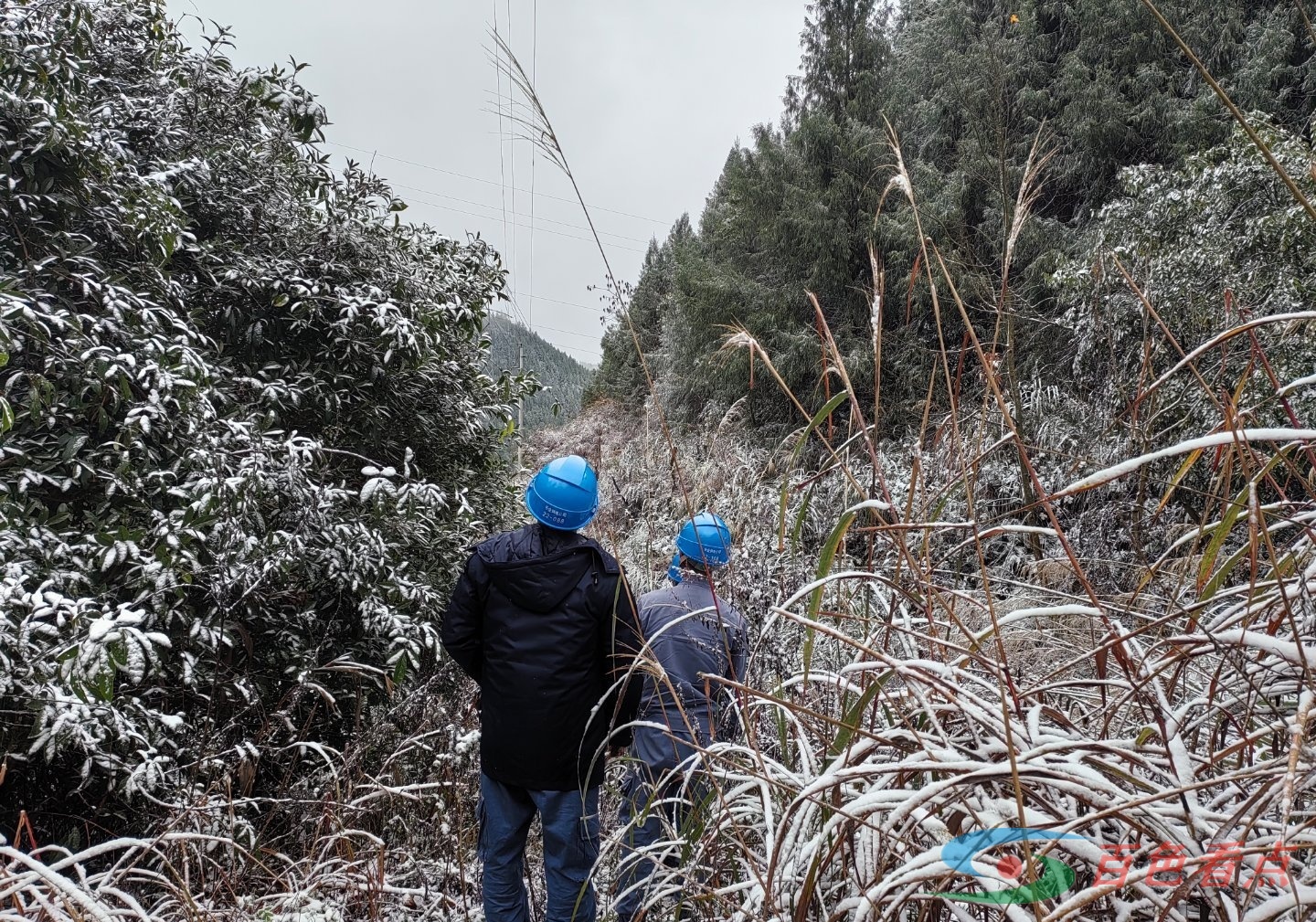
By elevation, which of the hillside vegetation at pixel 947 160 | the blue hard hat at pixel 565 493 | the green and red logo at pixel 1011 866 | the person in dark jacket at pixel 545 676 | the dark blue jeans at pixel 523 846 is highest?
the hillside vegetation at pixel 947 160

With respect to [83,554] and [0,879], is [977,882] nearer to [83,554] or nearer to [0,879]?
[0,879]

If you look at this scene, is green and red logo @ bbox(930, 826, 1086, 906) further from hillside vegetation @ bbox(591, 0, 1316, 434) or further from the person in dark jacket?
hillside vegetation @ bbox(591, 0, 1316, 434)

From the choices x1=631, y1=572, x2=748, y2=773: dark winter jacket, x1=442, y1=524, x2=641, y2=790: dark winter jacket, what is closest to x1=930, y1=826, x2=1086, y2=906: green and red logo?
x1=442, y1=524, x2=641, y2=790: dark winter jacket

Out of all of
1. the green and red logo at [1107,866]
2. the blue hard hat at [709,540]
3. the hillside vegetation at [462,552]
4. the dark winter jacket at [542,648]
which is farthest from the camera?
the dark winter jacket at [542,648]

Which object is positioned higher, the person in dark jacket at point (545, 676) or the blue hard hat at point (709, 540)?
the blue hard hat at point (709, 540)

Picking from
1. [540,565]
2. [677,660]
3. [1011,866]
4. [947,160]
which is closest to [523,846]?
[677,660]

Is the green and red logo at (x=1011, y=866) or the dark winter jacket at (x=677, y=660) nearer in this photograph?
the green and red logo at (x=1011, y=866)

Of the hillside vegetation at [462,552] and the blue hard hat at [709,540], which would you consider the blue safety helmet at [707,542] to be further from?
the hillside vegetation at [462,552]

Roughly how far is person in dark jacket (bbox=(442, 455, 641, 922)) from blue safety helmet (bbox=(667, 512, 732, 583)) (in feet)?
1.03

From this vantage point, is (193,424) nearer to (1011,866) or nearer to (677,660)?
(677,660)

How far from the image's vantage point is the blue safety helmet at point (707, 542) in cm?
201

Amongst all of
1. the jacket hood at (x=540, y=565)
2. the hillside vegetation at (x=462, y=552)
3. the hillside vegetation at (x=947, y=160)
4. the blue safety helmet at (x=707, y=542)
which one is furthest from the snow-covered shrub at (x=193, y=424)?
the hillside vegetation at (x=947, y=160)

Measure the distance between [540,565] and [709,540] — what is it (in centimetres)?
58

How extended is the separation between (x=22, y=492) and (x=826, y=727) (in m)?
2.92
